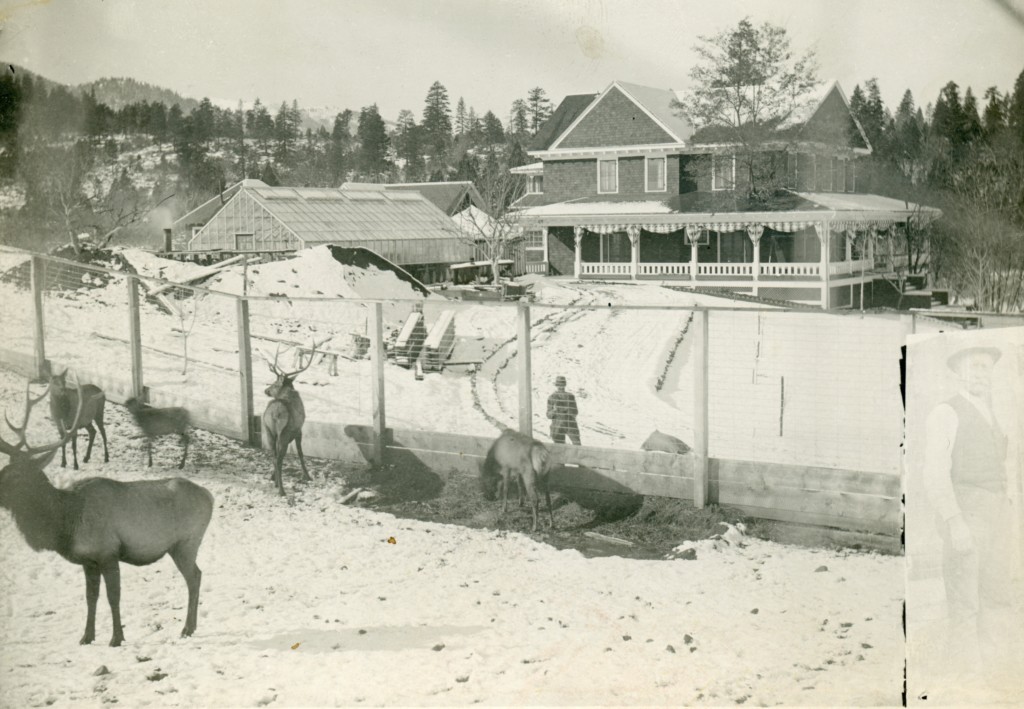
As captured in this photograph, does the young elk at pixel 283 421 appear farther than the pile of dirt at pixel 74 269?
Yes

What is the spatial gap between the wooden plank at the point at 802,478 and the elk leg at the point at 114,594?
1838mm

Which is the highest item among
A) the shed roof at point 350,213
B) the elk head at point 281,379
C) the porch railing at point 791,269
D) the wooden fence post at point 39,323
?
the shed roof at point 350,213

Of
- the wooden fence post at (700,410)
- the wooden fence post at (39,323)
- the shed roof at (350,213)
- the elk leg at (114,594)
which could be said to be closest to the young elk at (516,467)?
the wooden fence post at (700,410)

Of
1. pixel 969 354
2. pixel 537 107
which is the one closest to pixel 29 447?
pixel 537 107

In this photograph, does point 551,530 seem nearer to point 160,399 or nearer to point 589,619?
point 589,619

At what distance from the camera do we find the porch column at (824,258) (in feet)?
8.62

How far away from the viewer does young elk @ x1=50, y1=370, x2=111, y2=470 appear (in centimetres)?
303

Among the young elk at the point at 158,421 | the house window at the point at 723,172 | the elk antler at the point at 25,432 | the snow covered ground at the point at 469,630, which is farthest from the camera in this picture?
the young elk at the point at 158,421

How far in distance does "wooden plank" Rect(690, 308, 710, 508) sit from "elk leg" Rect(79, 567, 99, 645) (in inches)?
72.4

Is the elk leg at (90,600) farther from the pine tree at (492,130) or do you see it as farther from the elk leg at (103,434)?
the pine tree at (492,130)

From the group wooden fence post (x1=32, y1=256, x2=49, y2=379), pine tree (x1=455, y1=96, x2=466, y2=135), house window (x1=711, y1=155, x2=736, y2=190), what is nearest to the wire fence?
wooden fence post (x1=32, y1=256, x2=49, y2=379)

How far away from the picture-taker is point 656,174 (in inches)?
106

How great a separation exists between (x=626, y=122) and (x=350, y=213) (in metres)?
0.93

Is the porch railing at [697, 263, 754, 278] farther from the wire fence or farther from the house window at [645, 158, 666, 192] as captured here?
the house window at [645, 158, 666, 192]
